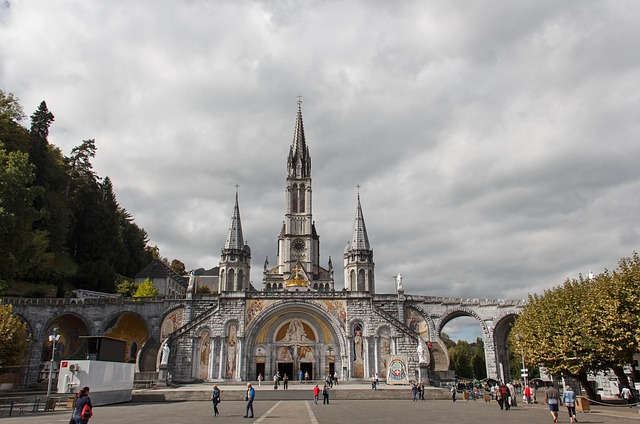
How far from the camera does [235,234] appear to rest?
2751 inches

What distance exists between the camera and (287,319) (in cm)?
4212

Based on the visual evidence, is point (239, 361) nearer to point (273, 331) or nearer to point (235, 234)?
point (273, 331)

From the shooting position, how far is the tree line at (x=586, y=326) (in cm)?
2100

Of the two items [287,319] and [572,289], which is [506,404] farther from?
[287,319]

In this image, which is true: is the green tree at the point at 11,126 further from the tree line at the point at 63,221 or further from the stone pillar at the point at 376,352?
the stone pillar at the point at 376,352

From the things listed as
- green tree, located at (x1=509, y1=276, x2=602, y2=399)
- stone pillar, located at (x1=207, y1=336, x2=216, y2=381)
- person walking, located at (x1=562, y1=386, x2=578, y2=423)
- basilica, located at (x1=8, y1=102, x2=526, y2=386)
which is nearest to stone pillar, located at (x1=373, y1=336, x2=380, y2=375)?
basilica, located at (x1=8, y1=102, x2=526, y2=386)

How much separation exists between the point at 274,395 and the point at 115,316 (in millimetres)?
20464

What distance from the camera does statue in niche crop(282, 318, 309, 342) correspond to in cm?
4178

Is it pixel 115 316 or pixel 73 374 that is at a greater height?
pixel 115 316

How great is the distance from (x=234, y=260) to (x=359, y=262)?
17455 mm

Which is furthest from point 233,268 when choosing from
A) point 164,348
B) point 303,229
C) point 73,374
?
point 73,374

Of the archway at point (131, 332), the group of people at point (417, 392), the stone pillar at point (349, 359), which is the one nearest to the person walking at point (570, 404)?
the group of people at point (417, 392)

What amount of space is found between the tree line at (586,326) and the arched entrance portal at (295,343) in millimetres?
16980

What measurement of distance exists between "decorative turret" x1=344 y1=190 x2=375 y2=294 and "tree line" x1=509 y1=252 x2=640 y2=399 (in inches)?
1561
